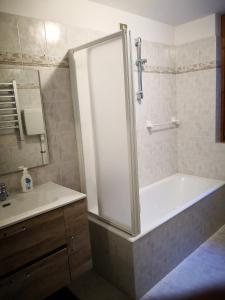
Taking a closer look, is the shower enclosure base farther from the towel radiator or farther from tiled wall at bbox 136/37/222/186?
the towel radiator

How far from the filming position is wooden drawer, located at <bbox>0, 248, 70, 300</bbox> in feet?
4.56

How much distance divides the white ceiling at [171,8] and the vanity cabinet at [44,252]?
1.92 m

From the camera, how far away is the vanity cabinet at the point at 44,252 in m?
1.36

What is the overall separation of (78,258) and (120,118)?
1.08m

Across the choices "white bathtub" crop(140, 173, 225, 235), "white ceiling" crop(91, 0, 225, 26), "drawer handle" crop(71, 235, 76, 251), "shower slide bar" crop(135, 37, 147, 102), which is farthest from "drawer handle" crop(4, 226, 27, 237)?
"white ceiling" crop(91, 0, 225, 26)

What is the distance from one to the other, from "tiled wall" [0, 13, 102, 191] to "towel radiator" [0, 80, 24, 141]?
0.16 meters

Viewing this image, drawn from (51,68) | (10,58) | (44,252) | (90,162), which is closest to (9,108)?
(10,58)

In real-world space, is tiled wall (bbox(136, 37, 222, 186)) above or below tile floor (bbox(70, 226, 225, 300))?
above

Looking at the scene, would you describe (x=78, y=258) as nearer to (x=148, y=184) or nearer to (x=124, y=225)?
(x=124, y=225)

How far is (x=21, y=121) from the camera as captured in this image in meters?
1.83

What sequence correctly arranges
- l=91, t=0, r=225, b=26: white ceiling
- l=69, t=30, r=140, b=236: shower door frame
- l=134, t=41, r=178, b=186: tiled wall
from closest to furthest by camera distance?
l=69, t=30, r=140, b=236: shower door frame < l=91, t=0, r=225, b=26: white ceiling < l=134, t=41, r=178, b=186: tiled wall

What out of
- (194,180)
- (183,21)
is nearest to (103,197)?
(194,180)

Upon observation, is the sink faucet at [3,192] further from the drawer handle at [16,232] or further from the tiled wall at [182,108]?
the tiled wall at [182,108]

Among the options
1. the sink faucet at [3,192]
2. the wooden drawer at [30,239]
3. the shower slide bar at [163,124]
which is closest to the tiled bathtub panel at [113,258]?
the wooden drawer at [30,239]
